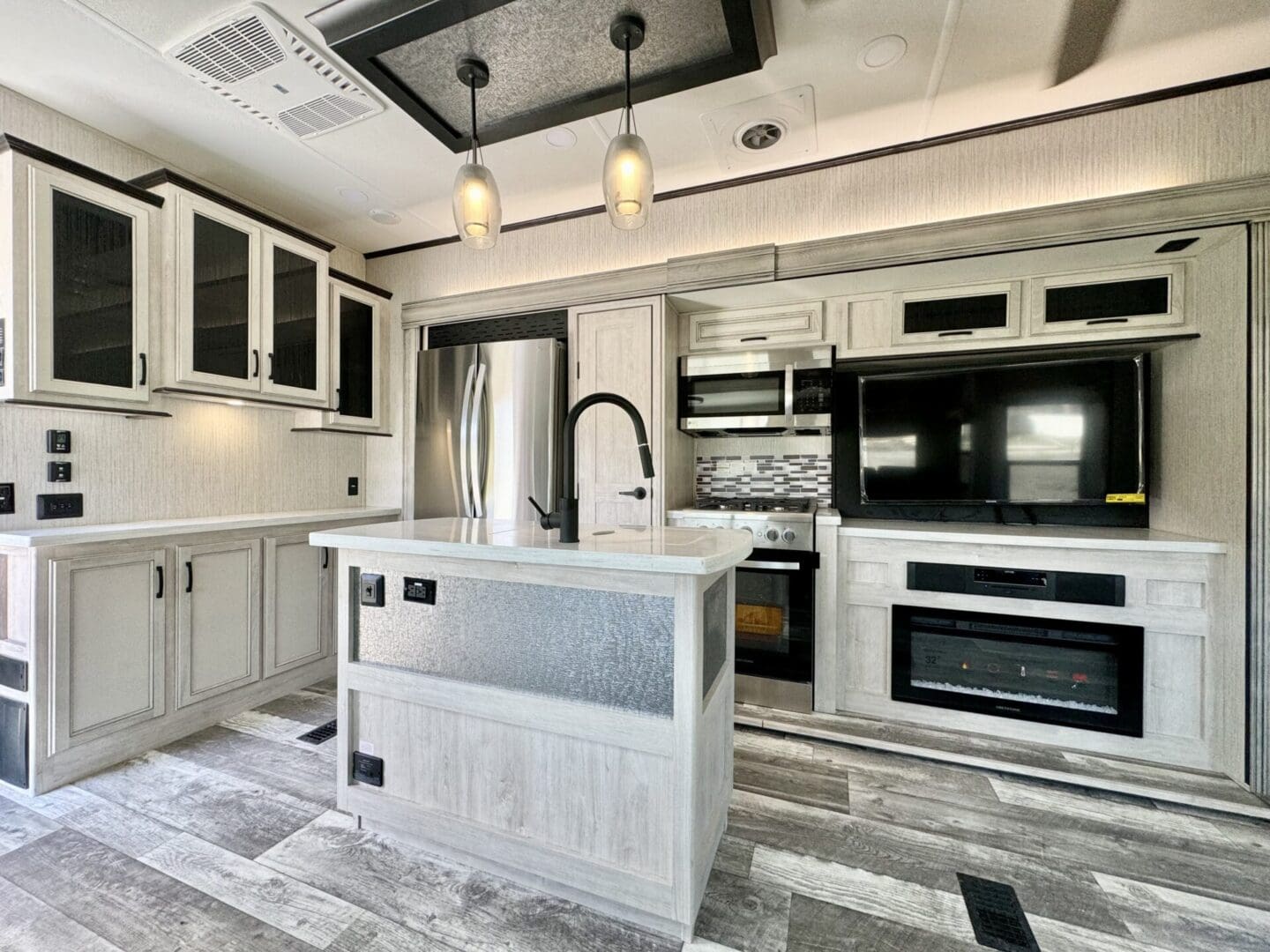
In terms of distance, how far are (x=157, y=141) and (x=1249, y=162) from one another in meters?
4.76

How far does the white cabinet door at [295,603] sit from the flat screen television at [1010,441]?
3.16 meters

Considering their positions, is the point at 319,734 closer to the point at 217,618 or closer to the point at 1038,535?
the point at 217,618

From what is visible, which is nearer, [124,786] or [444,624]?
[444,624]

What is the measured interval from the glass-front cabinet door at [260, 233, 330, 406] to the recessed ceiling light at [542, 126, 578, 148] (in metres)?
1.56

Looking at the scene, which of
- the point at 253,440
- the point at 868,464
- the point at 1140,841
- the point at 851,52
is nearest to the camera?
the point at 1140,841

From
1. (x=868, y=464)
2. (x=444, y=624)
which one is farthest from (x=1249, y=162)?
(x=444, y=624)

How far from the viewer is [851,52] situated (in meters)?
2.02

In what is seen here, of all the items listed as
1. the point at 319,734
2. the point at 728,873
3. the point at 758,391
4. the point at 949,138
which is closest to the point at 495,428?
the point at 758,391

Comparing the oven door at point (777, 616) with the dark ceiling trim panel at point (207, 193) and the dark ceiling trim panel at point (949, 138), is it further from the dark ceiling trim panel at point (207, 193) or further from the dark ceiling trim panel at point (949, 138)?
the dark ceiling trim panel at point (207, 193)

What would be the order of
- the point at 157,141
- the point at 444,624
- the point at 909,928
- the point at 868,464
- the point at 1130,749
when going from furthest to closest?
the point at 868,464, the point at 157,141, the point at 1130,749, the point at 444,624, the point at 909,928

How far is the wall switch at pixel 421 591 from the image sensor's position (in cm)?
162

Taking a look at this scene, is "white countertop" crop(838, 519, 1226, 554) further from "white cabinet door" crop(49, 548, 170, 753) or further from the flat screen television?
"white cabinet door" crop(49, 548, 170, 753)

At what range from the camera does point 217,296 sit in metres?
2.58

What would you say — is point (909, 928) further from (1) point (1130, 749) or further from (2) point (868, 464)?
(2) point (868, 464)
